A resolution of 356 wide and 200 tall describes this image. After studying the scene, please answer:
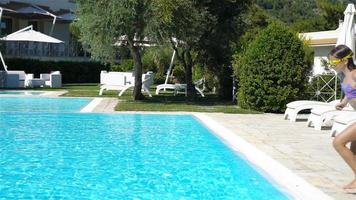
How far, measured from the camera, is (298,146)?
9.13 metres

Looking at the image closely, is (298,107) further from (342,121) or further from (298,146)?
(298,146)

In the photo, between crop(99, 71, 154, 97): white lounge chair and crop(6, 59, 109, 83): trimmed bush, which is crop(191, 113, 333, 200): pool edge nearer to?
crop(99, 71, 154, 97): white lounge chair

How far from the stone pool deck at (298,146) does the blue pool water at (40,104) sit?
5.08 metres

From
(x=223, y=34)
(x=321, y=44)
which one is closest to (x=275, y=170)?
(x=223, y=34)

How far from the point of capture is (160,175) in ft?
24.4

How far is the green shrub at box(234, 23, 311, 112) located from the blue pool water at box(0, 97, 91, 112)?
560cm

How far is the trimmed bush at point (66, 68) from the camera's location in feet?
109

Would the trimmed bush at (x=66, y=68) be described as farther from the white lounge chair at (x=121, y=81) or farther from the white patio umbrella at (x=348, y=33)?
the white patio umbrella at (x=348, y=33)

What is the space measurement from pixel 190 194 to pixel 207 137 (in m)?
4.97

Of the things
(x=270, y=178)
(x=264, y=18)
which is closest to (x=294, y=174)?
(x=270, y=178)

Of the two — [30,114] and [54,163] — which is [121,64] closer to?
[30,114]

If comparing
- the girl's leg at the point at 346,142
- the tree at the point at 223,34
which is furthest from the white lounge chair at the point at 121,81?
the girl's leg at the point at 346,142

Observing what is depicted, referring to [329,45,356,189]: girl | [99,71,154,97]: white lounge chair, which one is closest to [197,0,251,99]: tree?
[99,71,154,97]: white lounge chair

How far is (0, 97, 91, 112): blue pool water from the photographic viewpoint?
1617 centimetres
